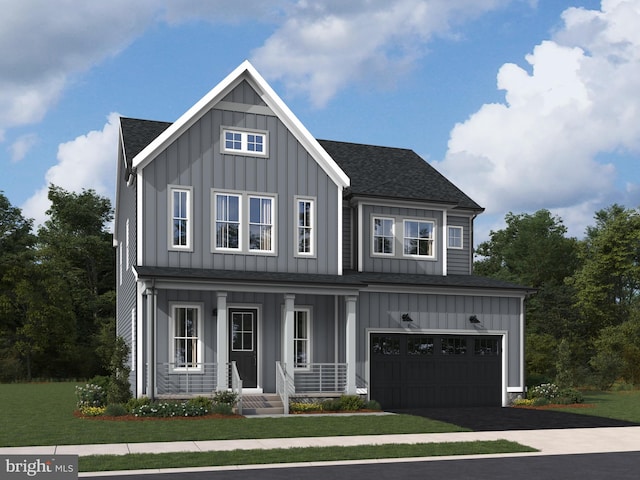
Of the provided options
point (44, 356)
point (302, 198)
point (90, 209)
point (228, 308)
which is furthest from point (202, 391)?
point (90, 209)

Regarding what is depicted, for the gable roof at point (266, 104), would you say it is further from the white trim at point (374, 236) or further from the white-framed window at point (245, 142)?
the white trim at point (374, 236)

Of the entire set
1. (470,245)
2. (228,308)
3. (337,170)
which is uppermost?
(337,170)

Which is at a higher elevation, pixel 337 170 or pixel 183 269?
pixel 337 170

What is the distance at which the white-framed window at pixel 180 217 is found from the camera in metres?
22.9

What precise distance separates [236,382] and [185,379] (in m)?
1.81

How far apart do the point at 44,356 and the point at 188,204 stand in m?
28.0

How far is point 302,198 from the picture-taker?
80.0 ft

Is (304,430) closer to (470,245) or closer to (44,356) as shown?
(470,245)

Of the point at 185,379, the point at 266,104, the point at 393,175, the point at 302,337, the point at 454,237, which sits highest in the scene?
the point at 266,104

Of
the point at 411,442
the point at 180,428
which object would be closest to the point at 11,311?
the point at 180,428

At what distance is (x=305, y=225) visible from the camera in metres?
24.5

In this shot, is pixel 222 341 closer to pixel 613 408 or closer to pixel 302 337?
pixel 302 337

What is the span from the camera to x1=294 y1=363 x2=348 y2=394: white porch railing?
23453mm

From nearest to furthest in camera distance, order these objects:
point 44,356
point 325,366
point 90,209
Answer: point 325,366
point 44,356
point 90,209
